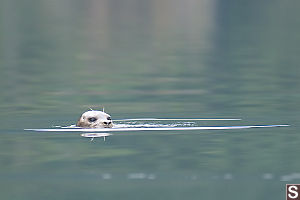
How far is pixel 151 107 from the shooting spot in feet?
88.0

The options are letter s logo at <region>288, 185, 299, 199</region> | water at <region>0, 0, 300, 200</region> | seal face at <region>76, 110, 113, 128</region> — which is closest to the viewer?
letter s logo at <region>288, 185, 299, 199</region>

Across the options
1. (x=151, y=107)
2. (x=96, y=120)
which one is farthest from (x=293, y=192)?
(x=151, y=107)

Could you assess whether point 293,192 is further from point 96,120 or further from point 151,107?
point 151,107

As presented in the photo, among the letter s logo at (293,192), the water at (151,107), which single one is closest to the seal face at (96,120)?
the water at (151,107)

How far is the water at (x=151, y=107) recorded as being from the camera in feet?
59.4

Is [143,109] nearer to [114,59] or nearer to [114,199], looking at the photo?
[114,199]

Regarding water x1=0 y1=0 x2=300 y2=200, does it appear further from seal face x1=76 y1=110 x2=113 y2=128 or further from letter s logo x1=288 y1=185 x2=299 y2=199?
seal face x1=76 y1=110 x2=113 y2=128

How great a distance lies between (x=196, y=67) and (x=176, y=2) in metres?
55.7

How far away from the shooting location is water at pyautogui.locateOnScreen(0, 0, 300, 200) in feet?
59.4

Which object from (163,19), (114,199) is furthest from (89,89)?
(163,19)

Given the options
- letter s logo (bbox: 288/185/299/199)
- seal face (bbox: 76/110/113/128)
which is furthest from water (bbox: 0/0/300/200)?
seal face (bbox: 76/110/113/128)

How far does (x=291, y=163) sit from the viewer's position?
19.5 meters

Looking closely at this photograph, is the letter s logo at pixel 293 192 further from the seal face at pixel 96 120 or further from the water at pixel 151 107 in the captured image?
the seal face at pixel 96 120

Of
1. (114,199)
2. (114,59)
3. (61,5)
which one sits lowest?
(114,199)
